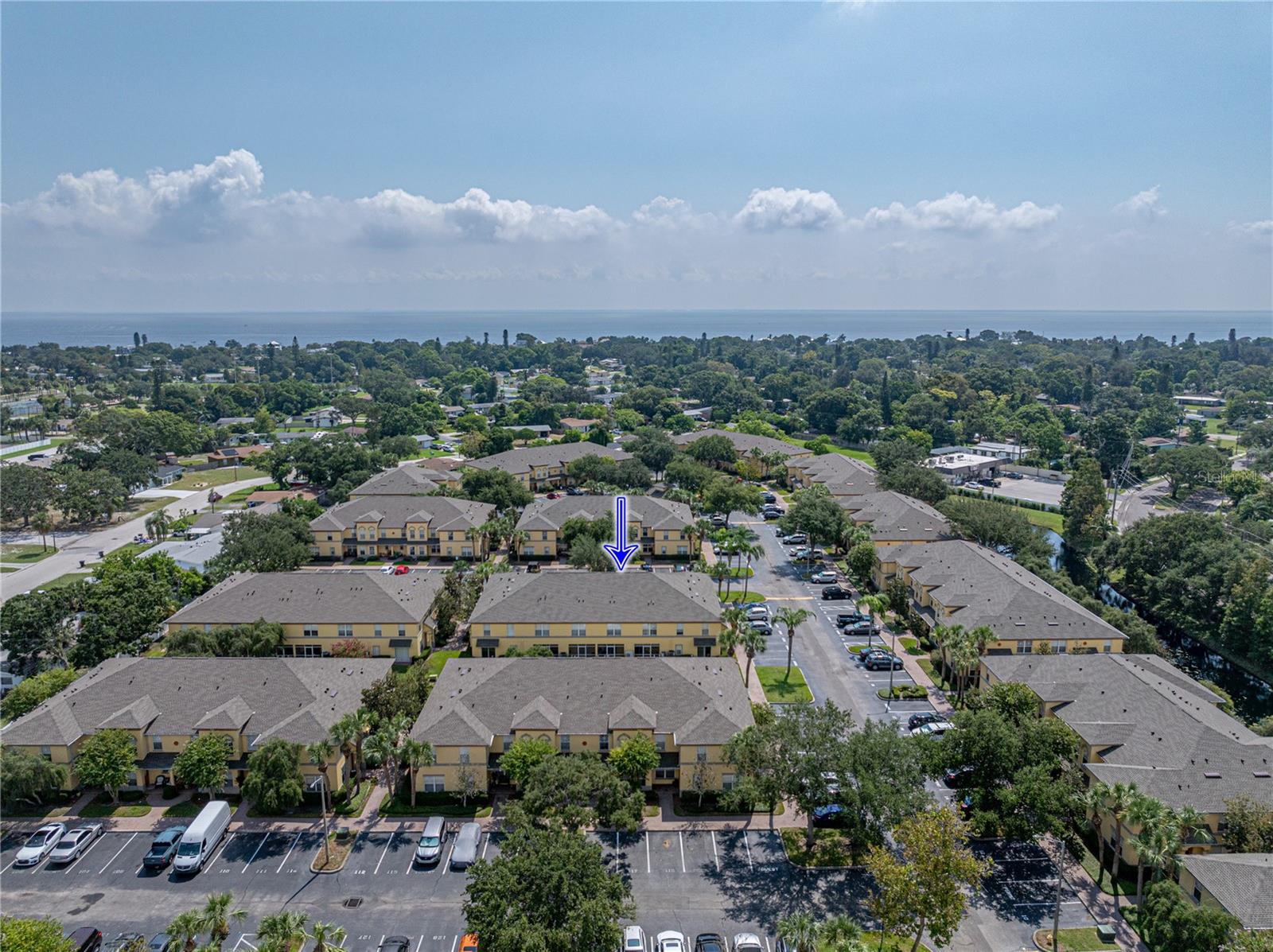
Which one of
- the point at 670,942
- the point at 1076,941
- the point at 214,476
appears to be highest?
the point at 214,476

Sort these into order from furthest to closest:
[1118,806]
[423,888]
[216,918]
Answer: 1. [423,888]
2. [1118,806]
3. [216,918]

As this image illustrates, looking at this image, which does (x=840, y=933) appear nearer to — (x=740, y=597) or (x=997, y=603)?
(x=997, y=603)


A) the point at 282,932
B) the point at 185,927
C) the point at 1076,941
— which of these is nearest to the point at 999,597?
the point at 1076,941

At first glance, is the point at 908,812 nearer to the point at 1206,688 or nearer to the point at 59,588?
the point at 1206,688

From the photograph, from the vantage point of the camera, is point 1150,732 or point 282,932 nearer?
point 282,932

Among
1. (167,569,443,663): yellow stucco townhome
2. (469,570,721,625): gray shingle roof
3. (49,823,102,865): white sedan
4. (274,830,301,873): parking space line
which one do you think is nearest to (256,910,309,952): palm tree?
(274,830,301,873): parking space line

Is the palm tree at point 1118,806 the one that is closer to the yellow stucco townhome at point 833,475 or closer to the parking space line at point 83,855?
the parking space line at point 83,855

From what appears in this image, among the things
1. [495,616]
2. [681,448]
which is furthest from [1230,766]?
[681,448]
